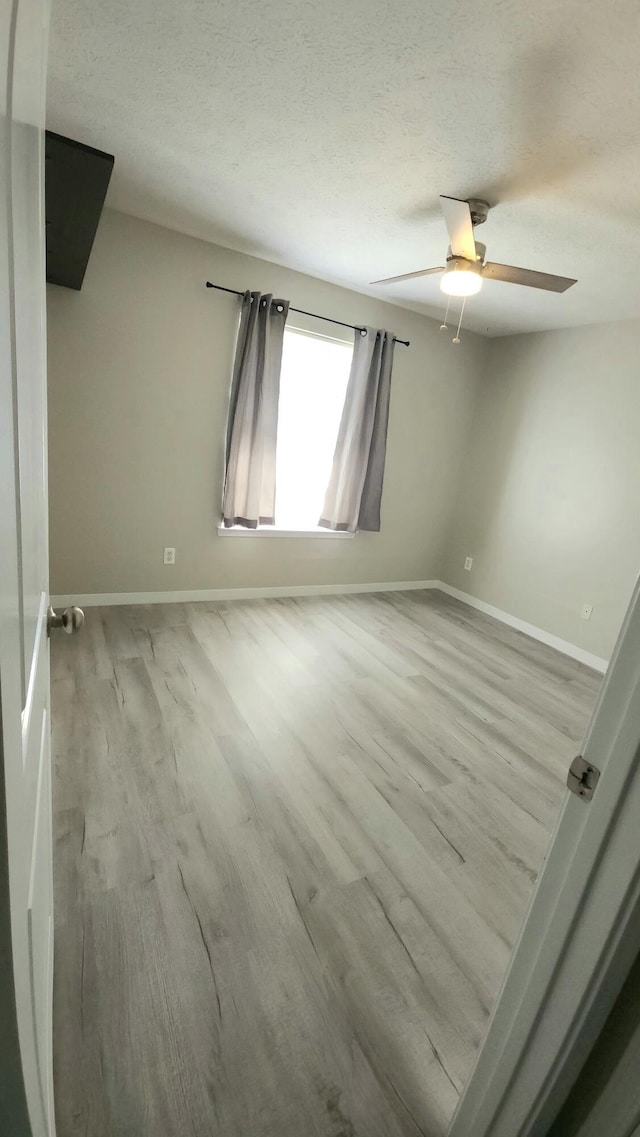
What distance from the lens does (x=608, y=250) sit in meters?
2.25

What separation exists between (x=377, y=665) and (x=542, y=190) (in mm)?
2448

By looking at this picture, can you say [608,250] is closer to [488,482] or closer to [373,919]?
[488,482]

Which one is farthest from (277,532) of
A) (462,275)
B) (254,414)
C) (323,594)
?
(462,275)

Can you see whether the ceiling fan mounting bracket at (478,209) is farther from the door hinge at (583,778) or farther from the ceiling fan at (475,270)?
the door hinge at (583,778)

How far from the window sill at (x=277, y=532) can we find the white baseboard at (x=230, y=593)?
0.44m

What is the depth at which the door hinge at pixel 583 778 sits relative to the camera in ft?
2.08

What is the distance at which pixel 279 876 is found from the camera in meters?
1.50

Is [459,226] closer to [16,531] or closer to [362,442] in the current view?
[362,442]

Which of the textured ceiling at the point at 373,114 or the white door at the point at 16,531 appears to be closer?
the white door at the point at 16,531

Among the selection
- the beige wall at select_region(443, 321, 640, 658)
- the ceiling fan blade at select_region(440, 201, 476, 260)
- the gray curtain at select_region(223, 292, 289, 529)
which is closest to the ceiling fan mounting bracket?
the ceiling fan blade at select_region(440, 201, 476, 260)

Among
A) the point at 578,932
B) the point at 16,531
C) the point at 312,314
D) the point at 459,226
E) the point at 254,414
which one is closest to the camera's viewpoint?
the point at 16,531

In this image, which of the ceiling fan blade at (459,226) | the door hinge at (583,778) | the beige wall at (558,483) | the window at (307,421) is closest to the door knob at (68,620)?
the door hinge at (583,778)

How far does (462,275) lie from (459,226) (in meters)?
0.23

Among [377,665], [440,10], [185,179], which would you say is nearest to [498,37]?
[440,10]
